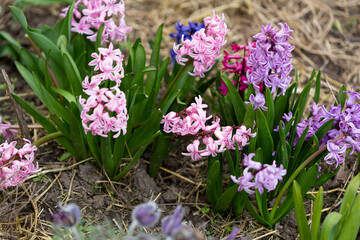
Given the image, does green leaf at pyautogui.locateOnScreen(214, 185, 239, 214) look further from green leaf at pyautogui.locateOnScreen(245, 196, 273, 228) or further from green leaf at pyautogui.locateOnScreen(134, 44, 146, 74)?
green leaf at pyautogui.locateOnScreen(134, 44, 146, 74)

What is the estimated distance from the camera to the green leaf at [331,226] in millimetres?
1877

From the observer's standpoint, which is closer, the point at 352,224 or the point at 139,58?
the point at 352,224

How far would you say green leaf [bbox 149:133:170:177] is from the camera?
2457 mm

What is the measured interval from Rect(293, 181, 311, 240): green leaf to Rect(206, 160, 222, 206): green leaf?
0.43 metres

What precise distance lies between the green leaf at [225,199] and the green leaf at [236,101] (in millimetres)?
427

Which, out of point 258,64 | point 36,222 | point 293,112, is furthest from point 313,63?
point 36,222

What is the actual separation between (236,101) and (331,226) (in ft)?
2.81

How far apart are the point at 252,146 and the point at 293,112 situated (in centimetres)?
43

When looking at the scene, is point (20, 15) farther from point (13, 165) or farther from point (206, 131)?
point (206, 131)

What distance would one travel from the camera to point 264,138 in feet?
7.43

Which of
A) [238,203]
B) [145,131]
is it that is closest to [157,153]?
[145,131]

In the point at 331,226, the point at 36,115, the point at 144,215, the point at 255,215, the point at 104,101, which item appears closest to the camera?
the point at 144,215

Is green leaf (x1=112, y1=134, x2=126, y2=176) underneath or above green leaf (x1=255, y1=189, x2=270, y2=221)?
above

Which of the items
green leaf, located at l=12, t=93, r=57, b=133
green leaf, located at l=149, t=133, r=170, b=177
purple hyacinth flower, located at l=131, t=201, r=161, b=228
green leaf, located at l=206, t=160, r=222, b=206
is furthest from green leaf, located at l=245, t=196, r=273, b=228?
green leaf, located at l=12, t=93, r=57, b=133
